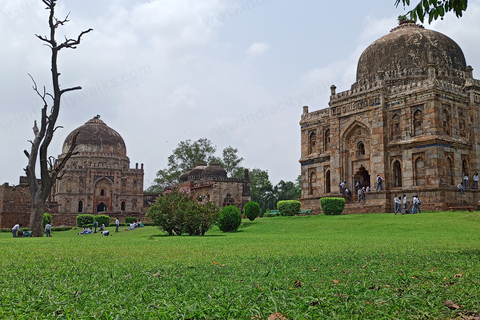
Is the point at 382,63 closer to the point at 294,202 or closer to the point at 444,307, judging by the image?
the point at 294,202

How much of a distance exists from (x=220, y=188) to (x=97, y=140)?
61.6 feet

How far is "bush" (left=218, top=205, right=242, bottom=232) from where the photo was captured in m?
21.0

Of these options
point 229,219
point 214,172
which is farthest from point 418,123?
point 214,172

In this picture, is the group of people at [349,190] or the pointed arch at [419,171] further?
the group of people at [349,190]

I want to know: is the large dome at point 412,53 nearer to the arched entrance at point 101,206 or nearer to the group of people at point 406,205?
the group of people at point 406,205

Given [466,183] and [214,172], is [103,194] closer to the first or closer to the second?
[214,172]

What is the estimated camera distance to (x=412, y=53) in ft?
92.5

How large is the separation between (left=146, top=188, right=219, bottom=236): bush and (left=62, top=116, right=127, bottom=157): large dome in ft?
111

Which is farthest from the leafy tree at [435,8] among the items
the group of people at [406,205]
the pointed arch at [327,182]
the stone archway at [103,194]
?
the stone archway at [103,194]

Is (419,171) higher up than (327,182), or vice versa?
(419,171)

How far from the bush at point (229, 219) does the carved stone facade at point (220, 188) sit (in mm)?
16854

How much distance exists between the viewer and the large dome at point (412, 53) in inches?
1101

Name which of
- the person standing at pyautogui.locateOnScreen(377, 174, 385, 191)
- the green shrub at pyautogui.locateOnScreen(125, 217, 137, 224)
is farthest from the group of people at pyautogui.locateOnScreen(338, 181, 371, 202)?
the green shrub at pyautogui.locateOnScreen(125, 217, 137, 224)

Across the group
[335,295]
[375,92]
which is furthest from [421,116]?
[335,295]
